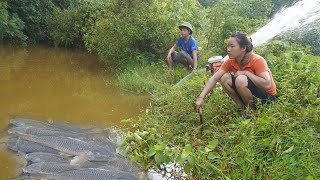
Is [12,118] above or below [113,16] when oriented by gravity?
below

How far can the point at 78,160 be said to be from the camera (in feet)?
15.6

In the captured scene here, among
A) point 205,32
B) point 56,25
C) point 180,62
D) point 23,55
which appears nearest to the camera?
A: point 180,62

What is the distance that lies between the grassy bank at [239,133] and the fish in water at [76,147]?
31 centimetres

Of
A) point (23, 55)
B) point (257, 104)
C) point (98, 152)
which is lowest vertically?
point (23, 55)

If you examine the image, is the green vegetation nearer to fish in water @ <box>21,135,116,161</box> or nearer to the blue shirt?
fish in water @ <box>21,135,116,161</box>

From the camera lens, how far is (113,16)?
34.4 ft

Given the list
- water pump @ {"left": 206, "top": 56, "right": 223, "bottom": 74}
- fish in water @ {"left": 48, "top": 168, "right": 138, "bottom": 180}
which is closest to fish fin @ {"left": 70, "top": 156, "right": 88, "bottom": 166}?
fish in water @ {"left": 48, "top": 168, "right": 138, "bottom": 180}

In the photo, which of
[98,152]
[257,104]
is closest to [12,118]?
[98,152]

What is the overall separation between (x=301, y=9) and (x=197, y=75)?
14.7 feet

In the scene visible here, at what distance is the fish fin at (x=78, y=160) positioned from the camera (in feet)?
15.3

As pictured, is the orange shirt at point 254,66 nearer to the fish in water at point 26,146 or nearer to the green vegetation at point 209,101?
the green vegetation at point 209,101

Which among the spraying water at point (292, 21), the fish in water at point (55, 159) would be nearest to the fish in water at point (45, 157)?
the fish in water at point (55, 159)

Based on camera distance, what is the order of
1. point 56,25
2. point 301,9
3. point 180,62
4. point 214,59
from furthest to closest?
1. point 56,25
2. point 301,9
3. point 180,62
4. point 214,59

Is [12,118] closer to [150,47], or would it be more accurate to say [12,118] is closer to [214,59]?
[214,59]
